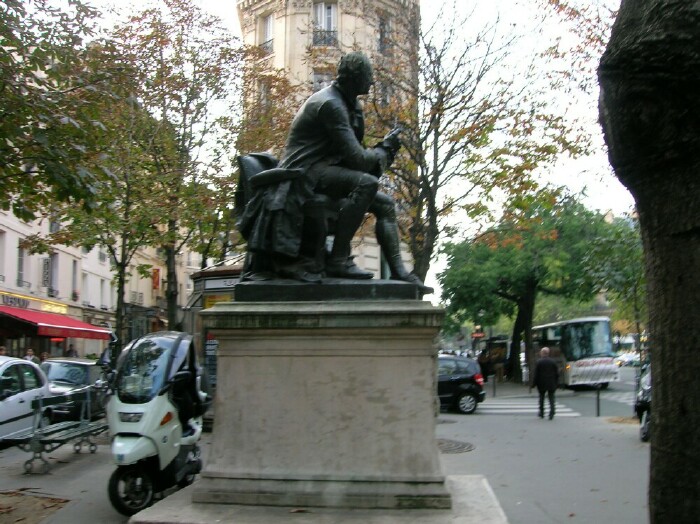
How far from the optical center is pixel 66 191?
8820mm

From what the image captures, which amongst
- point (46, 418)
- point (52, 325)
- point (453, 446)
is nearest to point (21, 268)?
point (52, 325)

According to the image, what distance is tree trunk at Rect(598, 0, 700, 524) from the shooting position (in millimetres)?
2932

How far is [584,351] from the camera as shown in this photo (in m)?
33.8

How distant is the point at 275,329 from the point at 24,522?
13.7 feet

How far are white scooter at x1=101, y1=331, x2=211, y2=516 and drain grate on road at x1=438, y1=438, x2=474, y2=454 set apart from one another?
526cm

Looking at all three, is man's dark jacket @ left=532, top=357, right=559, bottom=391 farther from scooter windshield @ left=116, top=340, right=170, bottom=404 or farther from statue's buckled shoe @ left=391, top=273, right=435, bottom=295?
statue's buckled shoe @ left=391, top=273, right=435, bottom=295

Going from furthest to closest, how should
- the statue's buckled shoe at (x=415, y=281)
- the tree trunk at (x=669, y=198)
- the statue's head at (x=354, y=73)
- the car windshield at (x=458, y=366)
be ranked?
the car windshield at (x=458, y=366) → the statue's head at (x=354, y=73) → the statue's buckled shoe at (x=415, y=281) → the tree trunk at (x=669, y=198)

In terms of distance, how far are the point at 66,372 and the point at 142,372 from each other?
10424mm

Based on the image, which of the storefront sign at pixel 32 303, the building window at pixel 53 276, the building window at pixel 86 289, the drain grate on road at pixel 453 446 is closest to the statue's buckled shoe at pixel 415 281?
the drain grate on road at pixel 453 446

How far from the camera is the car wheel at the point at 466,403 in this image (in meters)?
20.8

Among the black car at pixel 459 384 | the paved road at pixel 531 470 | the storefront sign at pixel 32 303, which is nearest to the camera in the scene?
the paved road at pixel 531 470

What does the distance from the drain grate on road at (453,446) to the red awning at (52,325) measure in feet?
58.4

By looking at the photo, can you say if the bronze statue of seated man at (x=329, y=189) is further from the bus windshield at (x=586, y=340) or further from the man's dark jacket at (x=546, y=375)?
the bus windshield at (x=586, y=340)

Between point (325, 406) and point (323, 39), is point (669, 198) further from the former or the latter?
point (323, 39)
